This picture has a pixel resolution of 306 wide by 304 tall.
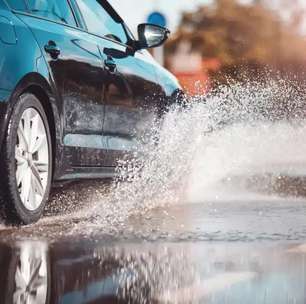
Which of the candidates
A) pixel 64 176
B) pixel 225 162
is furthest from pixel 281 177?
pixel 64 176

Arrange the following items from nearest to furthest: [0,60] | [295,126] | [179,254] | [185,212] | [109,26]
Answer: [179,254] < [0,60] < [185,212] < [109,26] < [295,126]

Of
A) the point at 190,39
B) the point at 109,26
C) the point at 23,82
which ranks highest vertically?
the point at 190,39

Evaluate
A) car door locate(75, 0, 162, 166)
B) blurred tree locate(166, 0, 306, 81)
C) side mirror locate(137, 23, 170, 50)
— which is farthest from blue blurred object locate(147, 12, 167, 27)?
blurred tree locate(166, 0, 306, 81)

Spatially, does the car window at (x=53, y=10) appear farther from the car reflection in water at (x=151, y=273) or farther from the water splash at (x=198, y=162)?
the car reflection in water at (x=151, y=273)

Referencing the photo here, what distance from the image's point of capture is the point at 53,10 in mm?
7629

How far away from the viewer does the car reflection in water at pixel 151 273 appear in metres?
4.69

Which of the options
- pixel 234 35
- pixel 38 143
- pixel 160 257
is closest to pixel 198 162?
pixel 38 143

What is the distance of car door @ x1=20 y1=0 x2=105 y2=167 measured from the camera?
7.11 metres

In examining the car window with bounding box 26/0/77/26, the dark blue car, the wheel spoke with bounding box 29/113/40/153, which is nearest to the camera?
the dark blue car

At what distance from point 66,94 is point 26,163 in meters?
0.69

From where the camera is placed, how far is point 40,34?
6965 mm

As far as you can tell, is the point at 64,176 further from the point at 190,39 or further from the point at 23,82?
the point at 190,39

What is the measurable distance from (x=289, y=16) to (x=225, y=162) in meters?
43.7

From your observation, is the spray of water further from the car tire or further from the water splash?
the car tire
